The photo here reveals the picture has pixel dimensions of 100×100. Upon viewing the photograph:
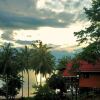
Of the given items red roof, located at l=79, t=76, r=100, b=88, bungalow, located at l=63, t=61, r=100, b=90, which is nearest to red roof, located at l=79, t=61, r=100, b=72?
bungalow, located at l=63, t=61, r=100, b=90

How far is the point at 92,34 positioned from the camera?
195 ft

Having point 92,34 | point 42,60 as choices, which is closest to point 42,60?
point 42,60

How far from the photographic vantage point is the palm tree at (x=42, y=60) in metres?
117

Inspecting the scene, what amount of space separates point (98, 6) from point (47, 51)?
6025 cm

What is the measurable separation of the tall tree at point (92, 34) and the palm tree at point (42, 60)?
55.8 m

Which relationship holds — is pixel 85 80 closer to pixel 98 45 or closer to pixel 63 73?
pixel 63 73

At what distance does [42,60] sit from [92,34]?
58.5 m

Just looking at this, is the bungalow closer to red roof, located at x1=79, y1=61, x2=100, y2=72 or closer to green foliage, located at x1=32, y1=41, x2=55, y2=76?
red roof, located at x1=79, y1=61, x2=100, y2=72

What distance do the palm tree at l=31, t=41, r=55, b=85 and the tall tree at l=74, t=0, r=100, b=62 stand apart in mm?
55782

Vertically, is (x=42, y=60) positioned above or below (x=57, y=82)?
above

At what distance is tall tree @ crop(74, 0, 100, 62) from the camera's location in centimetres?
5894

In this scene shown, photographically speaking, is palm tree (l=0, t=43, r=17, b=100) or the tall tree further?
palm tree (l=0, t=43, r=17, b=100)

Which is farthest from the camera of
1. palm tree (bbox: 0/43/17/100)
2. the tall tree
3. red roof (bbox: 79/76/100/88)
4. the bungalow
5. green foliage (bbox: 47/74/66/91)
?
palm tree (bbox: 0/43/17/100)

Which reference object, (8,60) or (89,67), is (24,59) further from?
(89,67)
